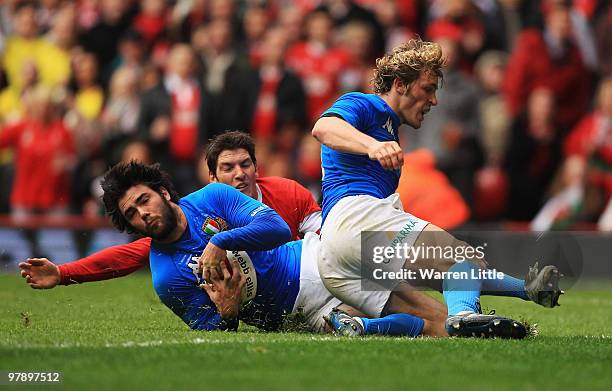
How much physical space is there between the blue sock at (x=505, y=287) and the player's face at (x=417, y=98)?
1097mm

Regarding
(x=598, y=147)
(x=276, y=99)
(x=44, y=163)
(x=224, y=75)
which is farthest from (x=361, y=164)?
(x=44, y=163)

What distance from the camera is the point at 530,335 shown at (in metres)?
7.87

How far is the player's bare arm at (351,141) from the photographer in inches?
266

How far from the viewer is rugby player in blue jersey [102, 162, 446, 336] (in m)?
7.78

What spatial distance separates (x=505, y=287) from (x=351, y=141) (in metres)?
1.55

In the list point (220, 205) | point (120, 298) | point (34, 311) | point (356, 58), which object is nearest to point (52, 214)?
point (356, 58)

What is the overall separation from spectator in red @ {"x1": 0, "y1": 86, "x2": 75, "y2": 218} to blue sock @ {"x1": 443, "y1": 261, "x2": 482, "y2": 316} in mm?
9944

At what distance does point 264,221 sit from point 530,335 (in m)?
1.77

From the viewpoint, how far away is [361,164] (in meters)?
7.73

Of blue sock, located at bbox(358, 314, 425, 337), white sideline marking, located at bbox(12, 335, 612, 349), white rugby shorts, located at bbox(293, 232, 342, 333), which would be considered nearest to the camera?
white sideline marking, located at bbox(12, 335, 612, 349)

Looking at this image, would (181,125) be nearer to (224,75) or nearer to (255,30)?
(224,75)

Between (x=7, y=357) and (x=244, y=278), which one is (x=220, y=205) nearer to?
(x=244, y=278)

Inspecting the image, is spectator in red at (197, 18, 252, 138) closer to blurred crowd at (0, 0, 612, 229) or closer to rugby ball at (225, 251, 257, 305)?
blurred crowd at (0, 0, 612, 229)

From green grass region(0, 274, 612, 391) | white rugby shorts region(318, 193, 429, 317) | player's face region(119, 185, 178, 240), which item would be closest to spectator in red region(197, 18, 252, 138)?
green grass region(0, 274, 612, 391)
